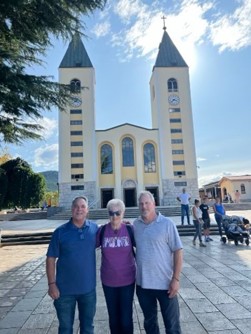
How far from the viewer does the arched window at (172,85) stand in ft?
117

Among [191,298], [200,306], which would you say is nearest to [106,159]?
[191,298]

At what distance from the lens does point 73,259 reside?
→ 2469 millimetres

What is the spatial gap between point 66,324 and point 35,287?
3459mm

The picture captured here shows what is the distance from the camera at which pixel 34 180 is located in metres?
19.2

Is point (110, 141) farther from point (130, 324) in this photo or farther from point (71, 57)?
point (130, 324)

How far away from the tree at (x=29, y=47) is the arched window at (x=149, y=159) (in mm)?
27696

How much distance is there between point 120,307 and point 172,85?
35.7 m

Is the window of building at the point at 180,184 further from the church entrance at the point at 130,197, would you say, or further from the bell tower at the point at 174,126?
the church entrance at the point at 130,197

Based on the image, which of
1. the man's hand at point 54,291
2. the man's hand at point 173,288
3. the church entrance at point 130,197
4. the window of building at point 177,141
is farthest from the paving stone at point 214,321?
the window of building at point 177,141

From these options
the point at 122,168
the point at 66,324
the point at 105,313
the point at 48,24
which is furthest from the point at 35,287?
the point at 122,168

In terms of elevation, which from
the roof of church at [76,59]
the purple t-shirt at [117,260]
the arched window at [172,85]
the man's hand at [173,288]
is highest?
the roof of church at [76,59]

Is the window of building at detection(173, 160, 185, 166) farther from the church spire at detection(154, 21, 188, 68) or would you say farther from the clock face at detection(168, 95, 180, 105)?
the church spire at detection(154, 21, 188, 68)

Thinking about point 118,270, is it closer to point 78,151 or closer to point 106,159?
point 78,151

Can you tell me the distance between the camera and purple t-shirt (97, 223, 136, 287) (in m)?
2.52
